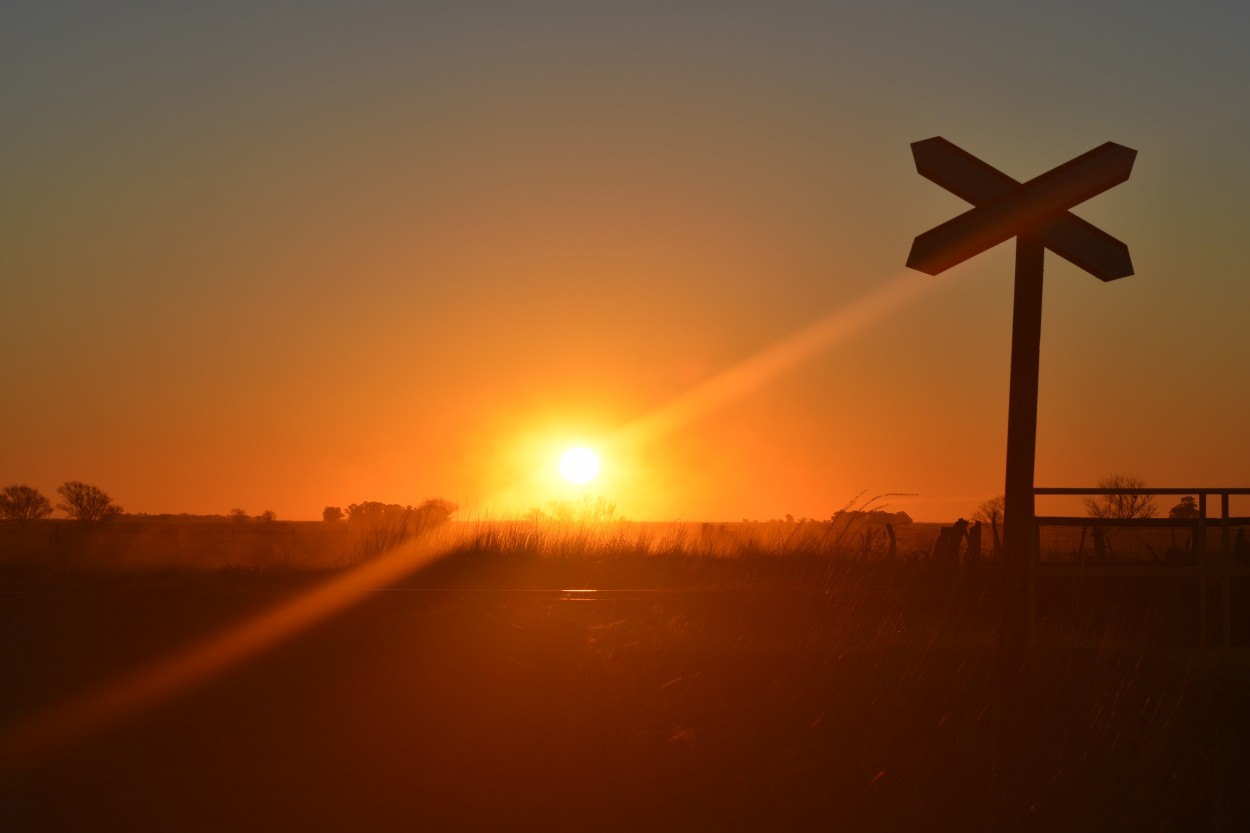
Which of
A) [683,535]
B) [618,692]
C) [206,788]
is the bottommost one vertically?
[206,788]

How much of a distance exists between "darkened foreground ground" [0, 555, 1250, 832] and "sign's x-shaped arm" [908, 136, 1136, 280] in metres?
3.21

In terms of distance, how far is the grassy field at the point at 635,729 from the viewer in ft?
23.9

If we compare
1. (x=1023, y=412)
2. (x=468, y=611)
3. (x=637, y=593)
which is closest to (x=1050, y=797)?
(x=1023, y=412)

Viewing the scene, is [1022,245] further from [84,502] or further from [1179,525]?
[84,502]

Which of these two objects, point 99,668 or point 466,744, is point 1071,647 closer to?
point 466,744

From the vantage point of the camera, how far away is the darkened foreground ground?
7262 millimetres

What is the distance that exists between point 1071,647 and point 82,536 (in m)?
47.5

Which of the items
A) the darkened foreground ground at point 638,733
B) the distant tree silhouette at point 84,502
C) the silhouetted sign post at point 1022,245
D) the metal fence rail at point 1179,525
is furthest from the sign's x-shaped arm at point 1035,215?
the distant tree silhouette at point 84,502

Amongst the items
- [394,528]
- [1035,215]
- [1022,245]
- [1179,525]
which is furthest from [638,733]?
[394,528]

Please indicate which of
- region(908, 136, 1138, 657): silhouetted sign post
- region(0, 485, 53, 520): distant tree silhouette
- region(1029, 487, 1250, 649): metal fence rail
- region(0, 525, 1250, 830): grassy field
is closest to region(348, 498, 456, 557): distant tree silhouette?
region(0, 525, 1250, 830): grassy field

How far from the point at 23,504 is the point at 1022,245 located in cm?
9183

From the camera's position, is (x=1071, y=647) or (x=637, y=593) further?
(x=637, y=593)

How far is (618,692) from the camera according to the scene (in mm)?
9609

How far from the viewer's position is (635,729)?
866 cm
